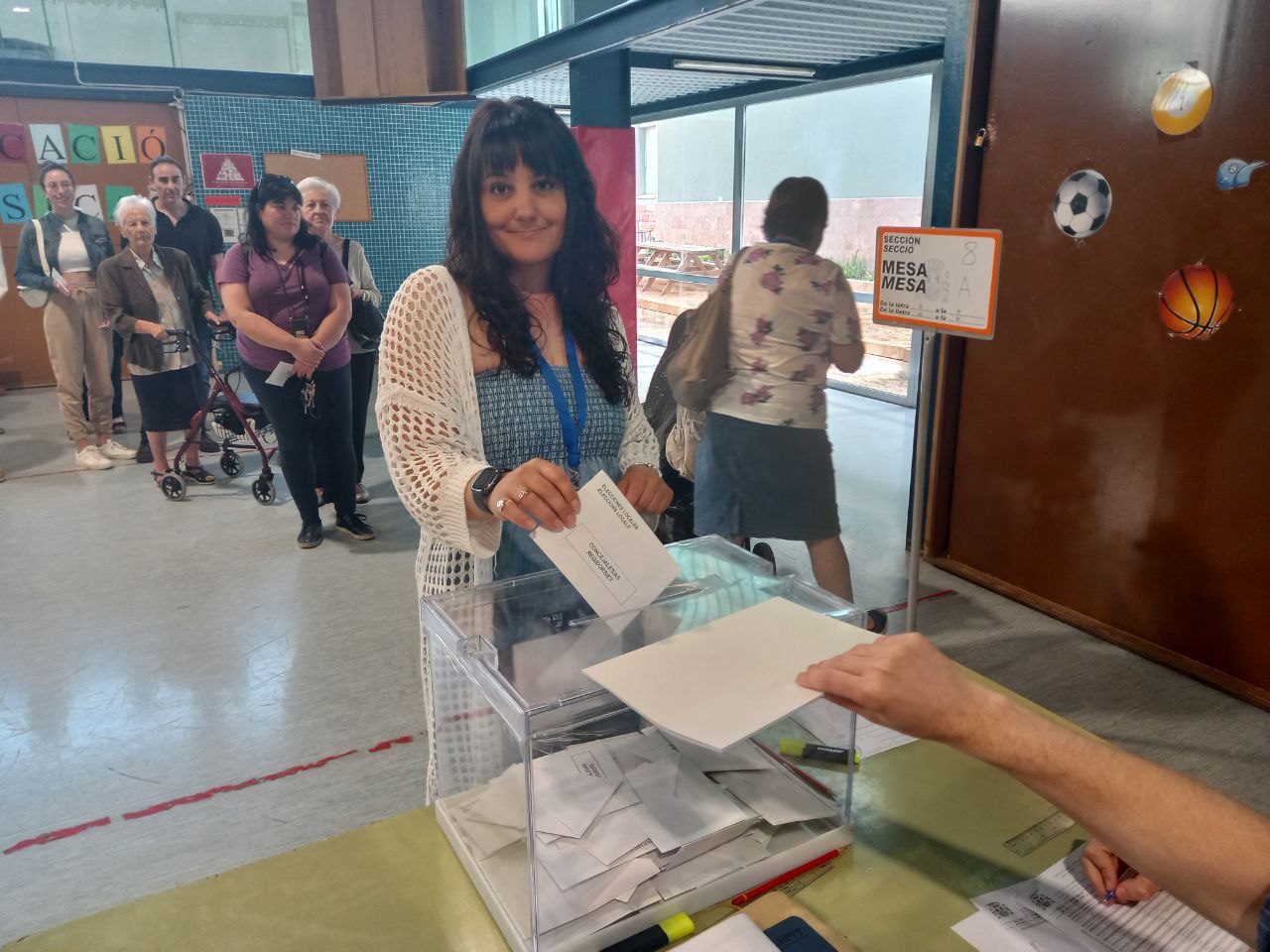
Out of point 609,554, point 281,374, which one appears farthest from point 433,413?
point 281,374

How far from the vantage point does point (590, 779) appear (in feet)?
3.26

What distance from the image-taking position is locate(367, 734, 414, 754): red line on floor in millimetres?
2486

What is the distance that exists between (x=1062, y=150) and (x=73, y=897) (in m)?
3.60

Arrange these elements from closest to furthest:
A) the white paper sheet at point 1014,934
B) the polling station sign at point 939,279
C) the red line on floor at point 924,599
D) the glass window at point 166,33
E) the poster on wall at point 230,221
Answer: the white paper sheet at point 1014,934
the polling station sign at point 939,279
the red line on floor at point 924,599
the glass window at point 166,33
the poster on wall at point 230,221

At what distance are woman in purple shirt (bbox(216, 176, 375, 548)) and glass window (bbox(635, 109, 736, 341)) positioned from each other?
3.02m

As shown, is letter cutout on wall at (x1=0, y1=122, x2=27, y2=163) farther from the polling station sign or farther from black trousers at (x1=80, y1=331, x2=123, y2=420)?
the polling station sign

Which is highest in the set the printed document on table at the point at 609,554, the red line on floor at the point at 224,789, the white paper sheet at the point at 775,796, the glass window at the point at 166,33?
the glass window at the point at 166,33

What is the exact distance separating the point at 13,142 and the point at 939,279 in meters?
7.82

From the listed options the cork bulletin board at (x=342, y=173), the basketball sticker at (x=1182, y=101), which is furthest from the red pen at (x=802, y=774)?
the cork bulletin board at (x=342, y=173)

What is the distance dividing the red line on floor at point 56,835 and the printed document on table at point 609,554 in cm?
184

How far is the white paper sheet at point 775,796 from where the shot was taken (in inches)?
39.5

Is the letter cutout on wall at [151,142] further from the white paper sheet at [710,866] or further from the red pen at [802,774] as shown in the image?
the white paper sheet at [710,866]

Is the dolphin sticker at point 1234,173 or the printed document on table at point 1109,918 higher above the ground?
the dolphin sticker at point 1234,173

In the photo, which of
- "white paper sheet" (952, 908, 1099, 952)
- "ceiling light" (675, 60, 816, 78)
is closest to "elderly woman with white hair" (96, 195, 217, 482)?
"ceiling light" (675, 60, 816, 78)
